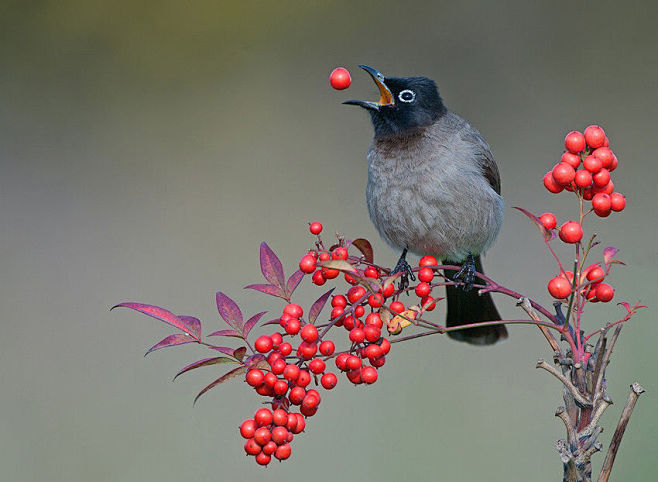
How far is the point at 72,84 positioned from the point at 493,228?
294 centimetres

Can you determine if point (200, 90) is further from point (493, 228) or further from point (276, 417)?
point (276, 417)

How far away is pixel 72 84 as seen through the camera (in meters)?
4.45

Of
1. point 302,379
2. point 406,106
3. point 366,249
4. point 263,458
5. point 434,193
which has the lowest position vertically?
point 263,458

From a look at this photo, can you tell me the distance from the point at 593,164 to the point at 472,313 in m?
1.35

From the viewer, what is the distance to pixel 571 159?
110 cm

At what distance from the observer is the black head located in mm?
2225

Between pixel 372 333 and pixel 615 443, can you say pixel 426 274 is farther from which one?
pixel 615 443

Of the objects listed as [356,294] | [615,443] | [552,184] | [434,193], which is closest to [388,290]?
[356,294]

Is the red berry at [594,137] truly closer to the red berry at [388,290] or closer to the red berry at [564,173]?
the red berry at [564,173]

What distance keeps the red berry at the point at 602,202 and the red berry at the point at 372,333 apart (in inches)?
13.2

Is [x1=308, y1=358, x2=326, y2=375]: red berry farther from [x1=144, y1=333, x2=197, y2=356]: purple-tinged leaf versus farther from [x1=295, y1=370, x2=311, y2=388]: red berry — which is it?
[x1=144, y1=333, x2=197, y2=356]: purple-tinged leaf

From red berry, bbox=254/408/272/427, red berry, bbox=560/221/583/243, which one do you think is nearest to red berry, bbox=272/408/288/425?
red berry, bbox=254/408/272/427

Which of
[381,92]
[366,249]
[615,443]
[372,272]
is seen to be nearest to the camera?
[615,443]

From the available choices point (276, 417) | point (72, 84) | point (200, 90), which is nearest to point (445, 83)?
point (200, 90)
